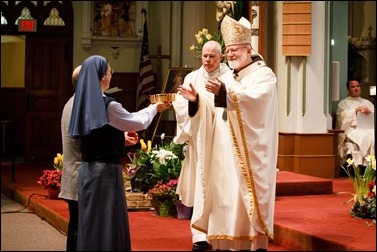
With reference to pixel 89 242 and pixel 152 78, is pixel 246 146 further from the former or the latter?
pixel 152 78

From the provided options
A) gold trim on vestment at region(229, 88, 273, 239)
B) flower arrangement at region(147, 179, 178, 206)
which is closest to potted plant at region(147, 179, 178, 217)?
flower arrangement at region(147, 179, 178, 206)

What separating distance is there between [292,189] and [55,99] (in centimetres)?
588

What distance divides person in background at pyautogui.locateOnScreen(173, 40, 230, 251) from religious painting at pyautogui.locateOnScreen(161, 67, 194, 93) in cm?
464

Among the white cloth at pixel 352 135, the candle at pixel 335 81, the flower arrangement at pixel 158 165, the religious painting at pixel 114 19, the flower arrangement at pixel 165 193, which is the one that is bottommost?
the flower arrangement at pixel 165 193

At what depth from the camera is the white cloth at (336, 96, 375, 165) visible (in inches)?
346

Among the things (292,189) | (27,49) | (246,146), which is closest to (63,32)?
(27,49)

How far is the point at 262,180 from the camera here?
4.30 metres

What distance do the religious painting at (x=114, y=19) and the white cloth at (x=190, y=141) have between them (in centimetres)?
689

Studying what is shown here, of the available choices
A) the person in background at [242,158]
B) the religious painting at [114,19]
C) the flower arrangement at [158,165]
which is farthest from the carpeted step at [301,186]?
the religious painting at [114,19]

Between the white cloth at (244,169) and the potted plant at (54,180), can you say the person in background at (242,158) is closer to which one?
the white cloth at (244,169)

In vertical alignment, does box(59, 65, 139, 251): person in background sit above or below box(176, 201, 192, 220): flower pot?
above

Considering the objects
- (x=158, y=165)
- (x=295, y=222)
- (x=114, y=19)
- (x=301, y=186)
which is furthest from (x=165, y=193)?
(x=114, y=19)

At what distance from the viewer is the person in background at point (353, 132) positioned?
8.78m

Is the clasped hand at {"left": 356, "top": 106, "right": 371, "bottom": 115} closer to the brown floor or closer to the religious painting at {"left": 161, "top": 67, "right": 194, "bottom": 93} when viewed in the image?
the brown floor
